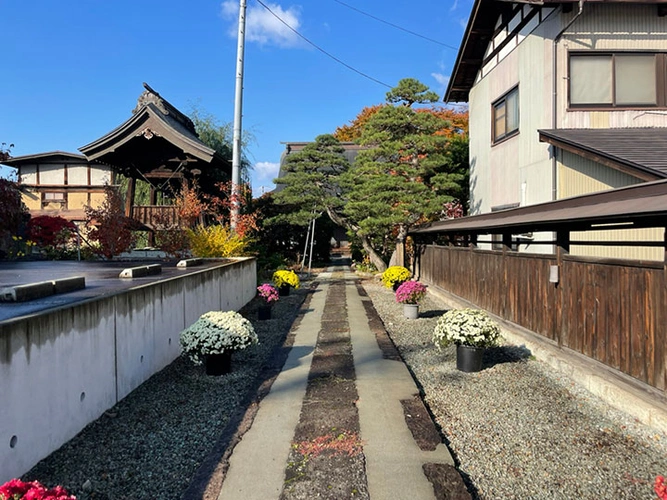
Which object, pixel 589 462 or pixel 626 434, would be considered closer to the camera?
pixel 589 462

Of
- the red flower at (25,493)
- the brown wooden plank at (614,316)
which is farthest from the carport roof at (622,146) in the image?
the red flower at (25,493)

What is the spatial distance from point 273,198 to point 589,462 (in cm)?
1654

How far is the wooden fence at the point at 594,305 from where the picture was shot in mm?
4078


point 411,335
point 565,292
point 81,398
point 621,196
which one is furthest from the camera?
point 411,335

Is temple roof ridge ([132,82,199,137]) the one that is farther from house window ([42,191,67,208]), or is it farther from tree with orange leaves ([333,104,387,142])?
tree with orange leaves ([333,104,387,142])

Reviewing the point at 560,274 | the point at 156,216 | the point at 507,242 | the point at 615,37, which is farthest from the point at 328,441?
the point at 156,216

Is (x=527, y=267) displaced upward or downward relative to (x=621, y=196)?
downward

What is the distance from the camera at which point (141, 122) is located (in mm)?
13164

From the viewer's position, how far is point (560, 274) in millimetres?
5785

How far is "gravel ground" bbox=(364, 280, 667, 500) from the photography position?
3182 mm

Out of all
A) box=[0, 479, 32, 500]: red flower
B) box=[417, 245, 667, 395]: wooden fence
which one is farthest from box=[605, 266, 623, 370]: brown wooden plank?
box=[0, 479, 32, 500]: red flower

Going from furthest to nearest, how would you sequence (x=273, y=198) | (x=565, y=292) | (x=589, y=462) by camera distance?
(x=273, y=198)
(x=565, y=292)
(x=589, y=462)

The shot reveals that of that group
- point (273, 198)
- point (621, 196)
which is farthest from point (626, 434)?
point (273, 198)

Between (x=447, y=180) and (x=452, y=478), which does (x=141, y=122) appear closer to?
(x=447, y=180)
